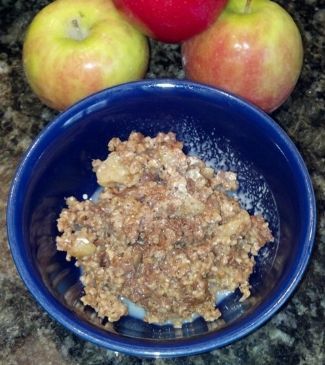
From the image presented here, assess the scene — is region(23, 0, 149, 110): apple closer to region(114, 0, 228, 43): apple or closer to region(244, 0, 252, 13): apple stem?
region(114, 0, 228, 43): apple

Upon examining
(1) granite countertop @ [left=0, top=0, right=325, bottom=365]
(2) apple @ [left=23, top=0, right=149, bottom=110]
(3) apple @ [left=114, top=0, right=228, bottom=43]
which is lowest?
(1) granite countertop @ [left=0, top=0, right=325, bottom=365]

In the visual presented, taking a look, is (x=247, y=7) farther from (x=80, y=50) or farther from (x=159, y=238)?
(x=159, y=238)

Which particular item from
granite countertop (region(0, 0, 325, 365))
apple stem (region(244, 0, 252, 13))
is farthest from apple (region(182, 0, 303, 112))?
granite countertop (region(0, 0, 325, 365))

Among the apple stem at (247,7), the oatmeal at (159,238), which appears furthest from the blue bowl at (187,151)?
the apple stem at (247,7)

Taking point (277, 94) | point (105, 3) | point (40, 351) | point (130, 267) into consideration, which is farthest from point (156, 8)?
point (40, 351)

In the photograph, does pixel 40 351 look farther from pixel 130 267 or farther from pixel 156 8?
pixel 156 8
